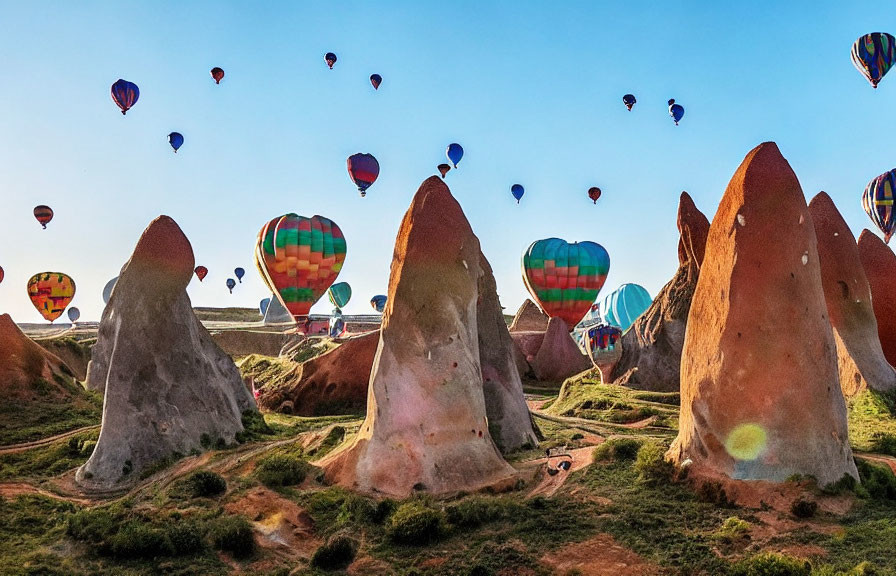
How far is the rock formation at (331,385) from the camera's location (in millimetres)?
36031

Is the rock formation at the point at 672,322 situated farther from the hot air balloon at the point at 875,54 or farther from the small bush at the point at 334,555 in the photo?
the small bush at the point at 334,555

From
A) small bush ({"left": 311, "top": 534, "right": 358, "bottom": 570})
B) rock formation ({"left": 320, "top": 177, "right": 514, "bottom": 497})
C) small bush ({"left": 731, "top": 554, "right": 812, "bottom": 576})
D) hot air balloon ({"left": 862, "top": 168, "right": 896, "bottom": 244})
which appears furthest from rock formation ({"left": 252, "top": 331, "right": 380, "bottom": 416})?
hot air balloon ({"left": 862, "top": 168, "right": 896, "bottom": 244})

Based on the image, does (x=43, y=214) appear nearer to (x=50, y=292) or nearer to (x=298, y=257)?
(x=50, y=292)

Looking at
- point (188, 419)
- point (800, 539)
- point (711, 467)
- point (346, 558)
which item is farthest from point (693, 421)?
point (188, 419)

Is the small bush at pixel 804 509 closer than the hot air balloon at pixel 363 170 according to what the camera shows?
Yes

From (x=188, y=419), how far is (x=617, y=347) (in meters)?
23.2

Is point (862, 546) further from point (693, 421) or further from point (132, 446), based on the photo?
point (132, 446)

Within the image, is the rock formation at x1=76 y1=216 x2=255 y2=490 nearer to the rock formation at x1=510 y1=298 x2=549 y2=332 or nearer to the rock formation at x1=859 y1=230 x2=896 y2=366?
the rock formation at x1=859 y1=230 x2=896 y2=366

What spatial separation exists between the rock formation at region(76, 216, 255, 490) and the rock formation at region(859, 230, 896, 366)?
2768 cm

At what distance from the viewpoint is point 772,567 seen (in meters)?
12.5

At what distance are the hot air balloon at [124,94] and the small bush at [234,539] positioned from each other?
4393 cm

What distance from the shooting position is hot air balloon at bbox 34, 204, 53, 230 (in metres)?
70.5

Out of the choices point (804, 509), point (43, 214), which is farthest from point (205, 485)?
point (43, 214)

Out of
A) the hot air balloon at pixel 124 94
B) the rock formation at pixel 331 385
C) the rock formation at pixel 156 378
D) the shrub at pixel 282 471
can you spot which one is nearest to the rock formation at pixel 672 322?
the rock formation at pixel 331 385
